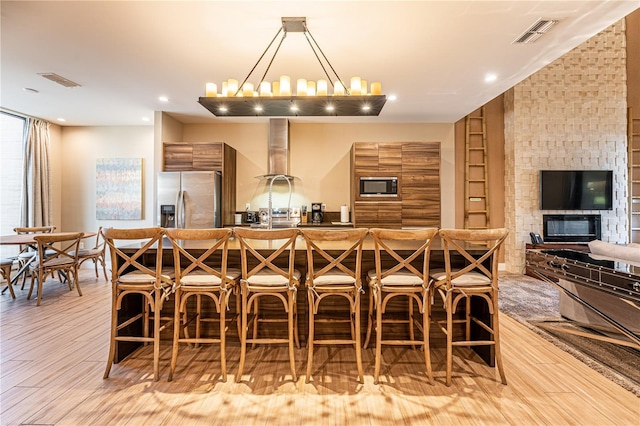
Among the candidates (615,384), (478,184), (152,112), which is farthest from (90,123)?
(615,384)

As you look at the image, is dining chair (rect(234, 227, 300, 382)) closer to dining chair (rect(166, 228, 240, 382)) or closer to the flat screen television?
dining chair (rect(166, 228, 240, 382))

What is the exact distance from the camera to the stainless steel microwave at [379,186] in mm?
5121

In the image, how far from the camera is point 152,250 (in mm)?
2551

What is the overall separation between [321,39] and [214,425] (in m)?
3.00

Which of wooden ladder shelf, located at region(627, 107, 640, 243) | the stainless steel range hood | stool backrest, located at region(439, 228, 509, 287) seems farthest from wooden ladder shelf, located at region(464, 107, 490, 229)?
stool backrest, located at region(439, 228, 509, 287)

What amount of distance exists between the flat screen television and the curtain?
870cm

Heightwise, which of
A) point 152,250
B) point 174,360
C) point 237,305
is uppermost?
point 152,250

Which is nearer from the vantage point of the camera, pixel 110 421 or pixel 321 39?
pixel 110 421

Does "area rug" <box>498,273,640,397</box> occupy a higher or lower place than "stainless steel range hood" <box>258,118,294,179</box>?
lower

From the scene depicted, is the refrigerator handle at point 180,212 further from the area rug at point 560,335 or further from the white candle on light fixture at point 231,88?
the area rug at point 560,335

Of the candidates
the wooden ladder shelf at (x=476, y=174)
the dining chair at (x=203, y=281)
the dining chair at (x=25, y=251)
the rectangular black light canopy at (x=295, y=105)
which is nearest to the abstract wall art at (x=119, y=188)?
the dining chair at (x=25, y=251)

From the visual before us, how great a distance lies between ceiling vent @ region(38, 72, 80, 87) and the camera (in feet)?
11.8

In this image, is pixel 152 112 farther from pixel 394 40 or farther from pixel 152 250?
pixel 394 40

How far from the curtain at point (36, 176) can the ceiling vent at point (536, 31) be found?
7.16 metres
